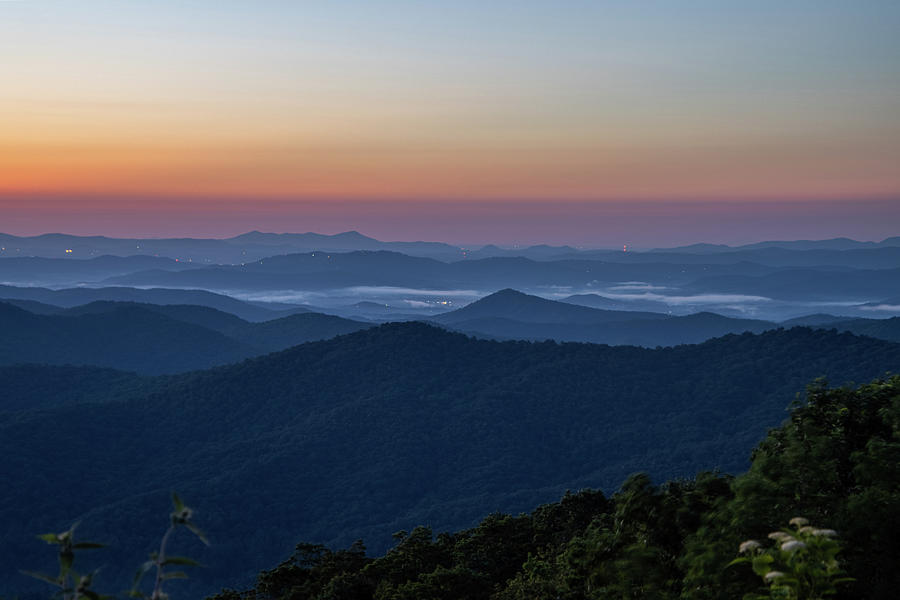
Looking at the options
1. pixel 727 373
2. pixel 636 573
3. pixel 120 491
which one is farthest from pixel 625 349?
pixel 636 573

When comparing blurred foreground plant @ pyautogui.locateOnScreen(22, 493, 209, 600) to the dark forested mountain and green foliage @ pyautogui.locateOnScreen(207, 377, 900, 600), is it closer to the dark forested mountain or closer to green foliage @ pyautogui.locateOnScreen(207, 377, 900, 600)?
green foliage @ pyautogui.locateOnScreen(207, 377, 900, 600)

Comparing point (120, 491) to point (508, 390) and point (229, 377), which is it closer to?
point (229, 377)

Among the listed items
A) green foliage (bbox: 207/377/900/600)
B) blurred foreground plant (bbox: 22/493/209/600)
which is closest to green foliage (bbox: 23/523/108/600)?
blurred foreground plant (bbox: 22/493/209/600)

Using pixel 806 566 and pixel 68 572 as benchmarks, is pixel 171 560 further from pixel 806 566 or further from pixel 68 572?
pixel 806 566

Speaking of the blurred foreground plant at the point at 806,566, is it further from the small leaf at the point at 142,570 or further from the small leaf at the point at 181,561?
the small leaf at the point at 142,570

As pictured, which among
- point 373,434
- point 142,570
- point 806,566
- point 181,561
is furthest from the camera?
point 373,434

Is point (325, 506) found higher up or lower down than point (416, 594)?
lower down

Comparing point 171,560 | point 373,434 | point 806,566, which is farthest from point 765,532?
point 373,434

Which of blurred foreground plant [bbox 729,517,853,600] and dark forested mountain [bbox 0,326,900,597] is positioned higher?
blurred foreground plant [bbox 729,517,853,600]
